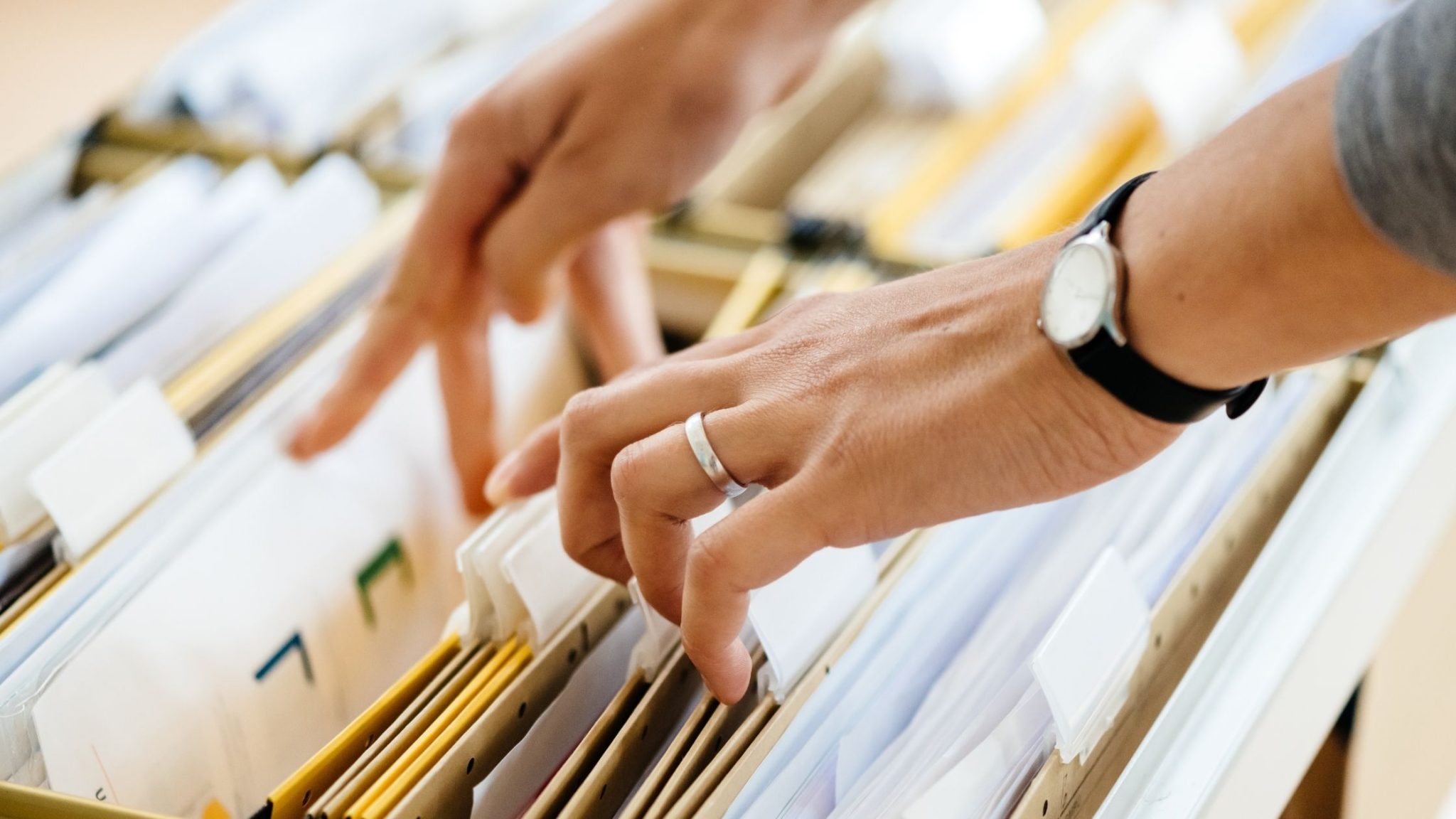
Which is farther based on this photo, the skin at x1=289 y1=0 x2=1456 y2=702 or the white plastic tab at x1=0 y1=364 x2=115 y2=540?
the white plastic tab at x1=0 y1=364 x2=115 y2=540

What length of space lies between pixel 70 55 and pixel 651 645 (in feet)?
5.19

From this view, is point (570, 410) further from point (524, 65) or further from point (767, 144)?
point (767, 144)

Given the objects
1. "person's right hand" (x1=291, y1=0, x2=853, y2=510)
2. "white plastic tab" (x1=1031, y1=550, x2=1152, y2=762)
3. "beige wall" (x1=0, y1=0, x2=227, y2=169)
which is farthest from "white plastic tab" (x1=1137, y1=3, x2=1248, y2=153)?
"beige wall" (x1=0, y1=0, x2=227, y2=169)

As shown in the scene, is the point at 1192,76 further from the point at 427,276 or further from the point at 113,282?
the point at 113,282

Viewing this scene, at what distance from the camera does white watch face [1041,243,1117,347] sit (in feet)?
1.81

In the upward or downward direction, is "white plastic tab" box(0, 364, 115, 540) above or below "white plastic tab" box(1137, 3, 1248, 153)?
above

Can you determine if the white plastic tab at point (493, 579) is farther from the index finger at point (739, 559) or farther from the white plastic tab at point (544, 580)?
the index finger at point (739, 559)

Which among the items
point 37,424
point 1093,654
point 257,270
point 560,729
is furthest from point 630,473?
point 257,270

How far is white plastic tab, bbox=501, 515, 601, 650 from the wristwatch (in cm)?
35

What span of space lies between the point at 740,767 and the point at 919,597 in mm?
200

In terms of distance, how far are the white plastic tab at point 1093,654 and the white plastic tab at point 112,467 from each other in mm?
644

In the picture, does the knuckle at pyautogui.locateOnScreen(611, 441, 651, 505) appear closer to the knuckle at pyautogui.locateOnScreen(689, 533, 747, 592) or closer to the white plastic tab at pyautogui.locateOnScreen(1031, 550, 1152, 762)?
the knuckle at pyautogui.locateOnScreen(689, 533, 747, 592)

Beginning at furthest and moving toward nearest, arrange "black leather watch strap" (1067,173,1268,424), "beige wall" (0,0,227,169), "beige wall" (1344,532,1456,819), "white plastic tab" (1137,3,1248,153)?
"beige wall" (0,0,227,169)
"white plastic tab" (1137,3,1248,153)
"beige wall" (1344,532,1456,819)
"black leather watch strap" (1067,173,1268,424)

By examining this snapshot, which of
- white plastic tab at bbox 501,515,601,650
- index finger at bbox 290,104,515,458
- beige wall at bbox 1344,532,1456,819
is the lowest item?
beige wall at bbox 1344,532,1456,819
